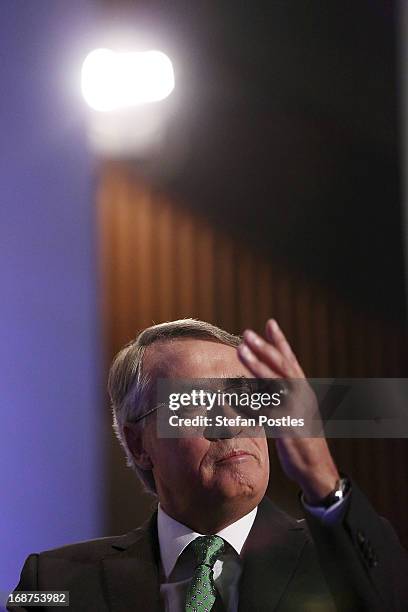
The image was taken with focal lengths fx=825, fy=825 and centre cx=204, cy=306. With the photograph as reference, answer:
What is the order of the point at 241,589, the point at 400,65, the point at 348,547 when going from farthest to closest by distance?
the point at 400,65 < the point at 241,589 < the point at 348,547

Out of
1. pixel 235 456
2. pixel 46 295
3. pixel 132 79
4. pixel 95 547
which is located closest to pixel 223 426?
pixel 235 456

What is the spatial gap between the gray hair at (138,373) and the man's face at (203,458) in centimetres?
2

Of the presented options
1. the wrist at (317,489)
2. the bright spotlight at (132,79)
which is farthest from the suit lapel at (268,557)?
the bright spotlight at (132,79)

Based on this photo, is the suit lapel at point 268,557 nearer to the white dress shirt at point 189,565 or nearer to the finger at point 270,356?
the white dress shirt at point 189,565

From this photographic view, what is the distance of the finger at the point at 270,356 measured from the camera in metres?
1.60

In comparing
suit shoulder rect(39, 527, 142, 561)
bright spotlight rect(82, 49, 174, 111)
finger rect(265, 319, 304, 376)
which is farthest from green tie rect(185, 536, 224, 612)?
bright spotlight rect(82, 49, 174, 111)

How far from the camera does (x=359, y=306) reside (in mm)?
1723

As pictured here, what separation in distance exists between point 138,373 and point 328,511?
1.58 ft

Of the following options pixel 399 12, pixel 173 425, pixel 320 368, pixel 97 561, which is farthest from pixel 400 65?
pixel 97 561

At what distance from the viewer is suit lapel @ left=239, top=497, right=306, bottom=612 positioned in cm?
163

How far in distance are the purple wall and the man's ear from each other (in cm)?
8

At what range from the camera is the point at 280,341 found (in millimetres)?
1647

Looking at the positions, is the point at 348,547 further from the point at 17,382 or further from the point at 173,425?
the point at 17,382

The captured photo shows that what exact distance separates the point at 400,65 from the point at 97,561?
4.07 ft
